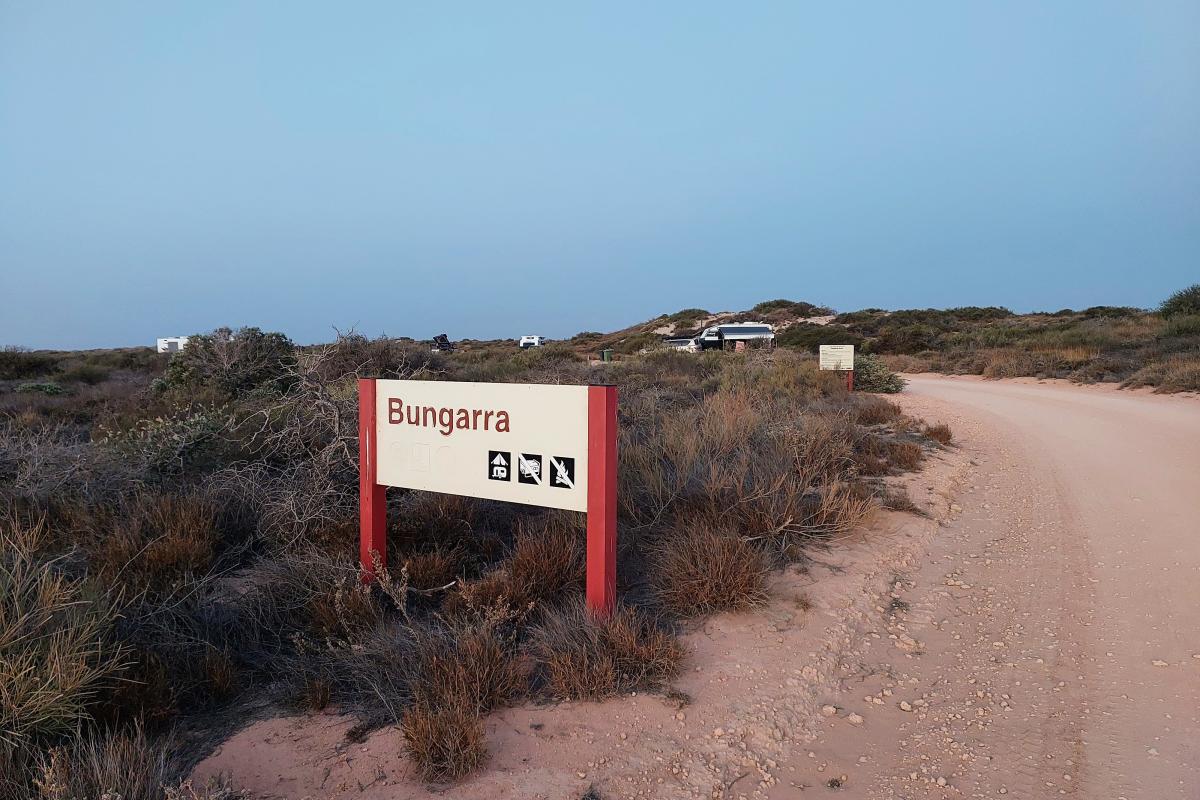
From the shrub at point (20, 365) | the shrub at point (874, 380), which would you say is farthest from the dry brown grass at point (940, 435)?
the shrub at point (20, 365)

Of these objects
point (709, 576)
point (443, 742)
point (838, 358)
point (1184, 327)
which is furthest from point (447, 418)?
point (1184, 327)

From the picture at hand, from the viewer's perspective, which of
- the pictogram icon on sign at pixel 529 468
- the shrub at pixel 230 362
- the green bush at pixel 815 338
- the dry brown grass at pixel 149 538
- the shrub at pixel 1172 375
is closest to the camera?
the pictogram icon on sign at pixel 529 468

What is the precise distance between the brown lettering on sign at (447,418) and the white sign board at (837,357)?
45.0 ft

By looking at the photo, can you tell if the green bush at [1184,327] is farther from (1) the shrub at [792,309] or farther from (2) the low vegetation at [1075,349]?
(1) the shrub at [792,309]

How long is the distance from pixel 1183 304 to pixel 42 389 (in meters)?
39.6

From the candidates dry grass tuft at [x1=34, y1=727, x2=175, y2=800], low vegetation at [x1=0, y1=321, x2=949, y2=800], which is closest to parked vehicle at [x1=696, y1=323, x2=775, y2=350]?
low vegetation at [x1=0, y1=321, x2=949, y2=800]

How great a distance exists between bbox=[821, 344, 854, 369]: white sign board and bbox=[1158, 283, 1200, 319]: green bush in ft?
69.7

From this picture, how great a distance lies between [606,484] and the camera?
3.82m

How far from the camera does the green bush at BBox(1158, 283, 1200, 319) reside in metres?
29.3

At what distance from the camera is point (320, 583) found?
4438mm

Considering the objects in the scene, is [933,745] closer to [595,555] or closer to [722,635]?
[722,635]

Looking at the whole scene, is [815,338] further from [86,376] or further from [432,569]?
[432,569]

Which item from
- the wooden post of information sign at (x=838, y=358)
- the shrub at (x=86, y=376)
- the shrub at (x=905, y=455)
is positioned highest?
the wooden post of information sign at (x=838, y=358)

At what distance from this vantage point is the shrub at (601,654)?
3.41 meters
